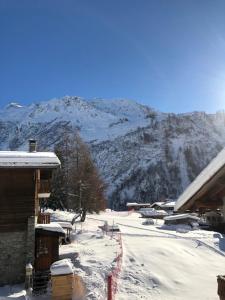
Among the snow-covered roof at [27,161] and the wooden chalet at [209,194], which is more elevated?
the snow-covered roof at [27,161]

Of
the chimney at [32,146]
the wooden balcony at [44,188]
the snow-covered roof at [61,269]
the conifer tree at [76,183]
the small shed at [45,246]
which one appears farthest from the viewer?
the conifer tree at [76,183]

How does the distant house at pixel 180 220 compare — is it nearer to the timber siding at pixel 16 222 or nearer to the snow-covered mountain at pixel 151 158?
the timber siding at pixel 16 222

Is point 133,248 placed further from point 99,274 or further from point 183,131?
point 183,131

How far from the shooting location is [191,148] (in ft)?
590

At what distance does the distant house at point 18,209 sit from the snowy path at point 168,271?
19.7 ft

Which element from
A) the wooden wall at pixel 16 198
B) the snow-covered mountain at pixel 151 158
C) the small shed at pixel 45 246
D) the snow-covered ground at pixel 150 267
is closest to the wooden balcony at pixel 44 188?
the snow-covered ground at pixel 150 267

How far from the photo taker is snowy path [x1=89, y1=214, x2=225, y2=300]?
Answer: 18578mm

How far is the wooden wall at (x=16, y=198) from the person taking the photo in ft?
74.4

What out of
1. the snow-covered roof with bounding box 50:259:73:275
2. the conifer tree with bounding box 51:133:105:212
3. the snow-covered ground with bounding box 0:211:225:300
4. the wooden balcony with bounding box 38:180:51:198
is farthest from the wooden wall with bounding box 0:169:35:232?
the conifer tree with bounding box 51:133:105:212

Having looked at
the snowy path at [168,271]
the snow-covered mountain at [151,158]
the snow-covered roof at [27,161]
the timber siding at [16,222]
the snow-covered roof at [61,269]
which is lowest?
the snowy path at [168,271]

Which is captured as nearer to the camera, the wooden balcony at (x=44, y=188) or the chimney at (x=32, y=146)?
the chimney at (x=32, y=146)

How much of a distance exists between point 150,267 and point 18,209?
852 cm

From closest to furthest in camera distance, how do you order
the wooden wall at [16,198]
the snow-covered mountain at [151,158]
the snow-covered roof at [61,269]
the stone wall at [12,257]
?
the snow-covered roof at [61,269], the stone wall at [12,257], the wooden wall at [16,198], the snow-covered mountain at [151,158]

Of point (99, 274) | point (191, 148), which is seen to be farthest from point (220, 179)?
point (191, 148)
